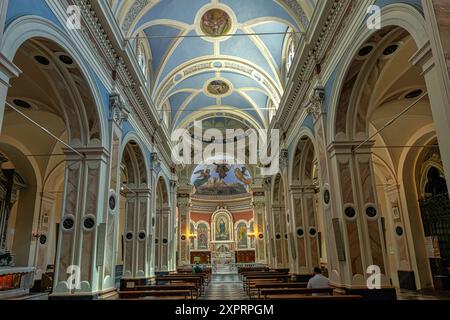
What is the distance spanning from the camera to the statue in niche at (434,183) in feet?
41.2

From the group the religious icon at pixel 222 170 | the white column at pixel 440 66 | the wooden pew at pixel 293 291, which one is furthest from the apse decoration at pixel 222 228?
the white column at pixel 440 66

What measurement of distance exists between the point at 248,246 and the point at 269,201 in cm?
1474

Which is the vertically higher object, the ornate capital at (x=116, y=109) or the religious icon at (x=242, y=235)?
the ornate capital at (x=116, y=109)

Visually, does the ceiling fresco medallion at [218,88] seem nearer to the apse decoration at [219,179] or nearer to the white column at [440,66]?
the apse decoration at [219,179]

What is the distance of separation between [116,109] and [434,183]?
11453 mm

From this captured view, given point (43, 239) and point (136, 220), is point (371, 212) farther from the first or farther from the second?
point (43, 239)

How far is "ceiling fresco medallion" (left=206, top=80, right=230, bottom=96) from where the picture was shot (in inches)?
739

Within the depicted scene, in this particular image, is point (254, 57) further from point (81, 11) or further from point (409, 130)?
point (81, 11)

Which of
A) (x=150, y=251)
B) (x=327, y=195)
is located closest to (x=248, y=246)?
(x=150, y=251)

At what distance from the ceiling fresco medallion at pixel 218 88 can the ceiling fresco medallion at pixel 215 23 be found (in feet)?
16.3

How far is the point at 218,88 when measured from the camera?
761 inches

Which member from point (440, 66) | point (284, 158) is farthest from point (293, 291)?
point (284, 158)

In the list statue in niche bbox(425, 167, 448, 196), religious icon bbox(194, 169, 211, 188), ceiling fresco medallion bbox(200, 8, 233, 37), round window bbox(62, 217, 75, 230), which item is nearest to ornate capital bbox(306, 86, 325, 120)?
ceiling fresco medallion bbox(200, 8, 233, 37)

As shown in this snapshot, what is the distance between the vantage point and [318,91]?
9.03 meters
